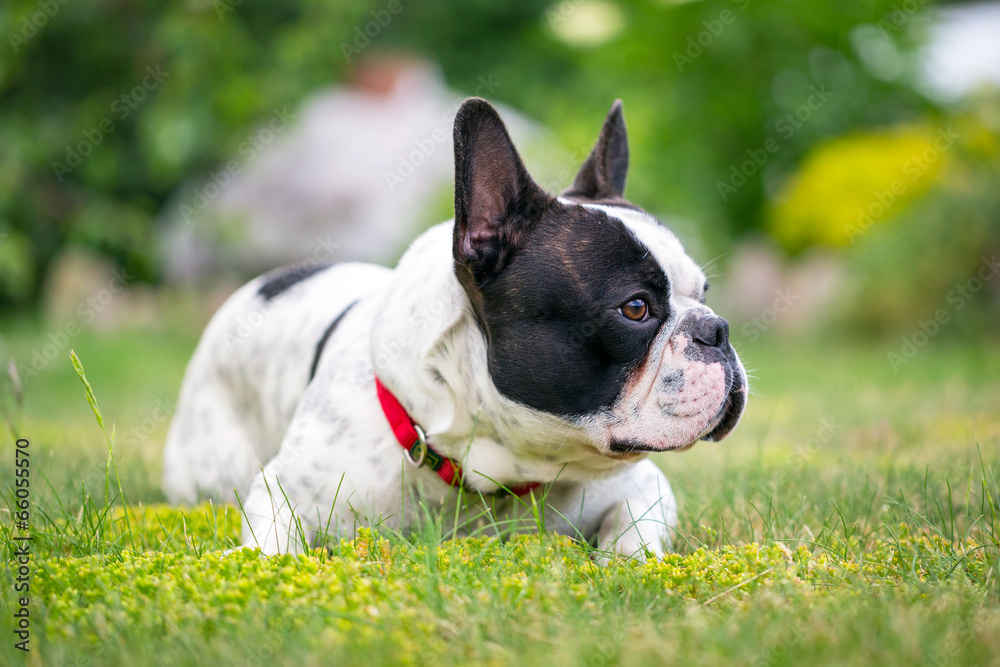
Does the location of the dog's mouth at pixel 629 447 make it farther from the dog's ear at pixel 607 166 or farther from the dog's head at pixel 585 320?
the dog's ear at pixel 607 166

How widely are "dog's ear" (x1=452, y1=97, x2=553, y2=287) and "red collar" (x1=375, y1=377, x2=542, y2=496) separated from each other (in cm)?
46

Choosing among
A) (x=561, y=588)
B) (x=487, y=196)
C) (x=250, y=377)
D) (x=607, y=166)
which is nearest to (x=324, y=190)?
(x=250, y=377)

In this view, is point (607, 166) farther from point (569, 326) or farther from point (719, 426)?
point (719, 426)

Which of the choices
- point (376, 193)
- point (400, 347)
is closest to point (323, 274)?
point (400, 347)

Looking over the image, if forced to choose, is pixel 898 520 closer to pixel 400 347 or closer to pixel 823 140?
pixel 400 347

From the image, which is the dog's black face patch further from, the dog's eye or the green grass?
the green grass

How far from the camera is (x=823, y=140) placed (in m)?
12.9

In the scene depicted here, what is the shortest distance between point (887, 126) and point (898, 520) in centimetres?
1225

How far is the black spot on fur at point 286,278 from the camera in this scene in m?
3.65

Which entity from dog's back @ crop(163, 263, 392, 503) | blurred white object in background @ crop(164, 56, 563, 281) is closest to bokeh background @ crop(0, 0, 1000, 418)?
blurred white object in background @ crop(164, 56, 563, 281)

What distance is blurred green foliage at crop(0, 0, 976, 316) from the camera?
7.11 metres

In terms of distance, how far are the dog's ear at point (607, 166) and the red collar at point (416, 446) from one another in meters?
1.03

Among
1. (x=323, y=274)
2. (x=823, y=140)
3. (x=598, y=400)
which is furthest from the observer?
(x=823, y=140)

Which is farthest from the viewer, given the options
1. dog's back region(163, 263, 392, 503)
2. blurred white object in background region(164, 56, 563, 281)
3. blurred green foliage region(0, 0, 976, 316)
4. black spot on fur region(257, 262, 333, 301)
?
blurred white object in background region(164, 56, 563, 281)
